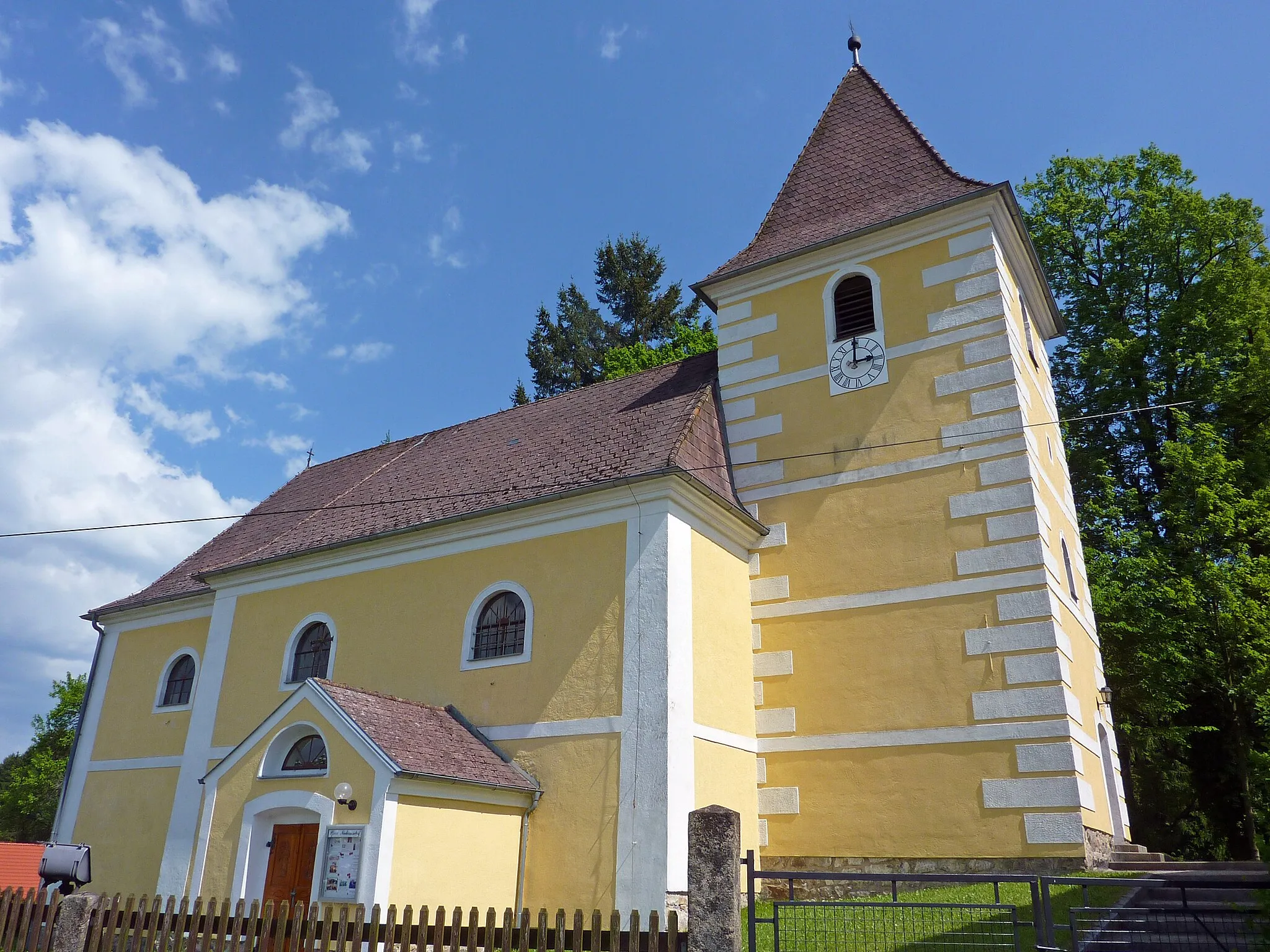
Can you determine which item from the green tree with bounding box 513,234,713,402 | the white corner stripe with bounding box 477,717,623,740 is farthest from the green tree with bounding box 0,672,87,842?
the white corner stripe with bounding box 477,717,623,740

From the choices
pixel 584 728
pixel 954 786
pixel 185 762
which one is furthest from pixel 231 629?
pixel 954 786

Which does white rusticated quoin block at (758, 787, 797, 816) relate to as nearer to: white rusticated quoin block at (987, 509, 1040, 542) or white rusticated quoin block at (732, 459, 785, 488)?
white rusticated quoin block at (987, 509, 1040, 542)

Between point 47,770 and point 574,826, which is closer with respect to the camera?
point 574,826

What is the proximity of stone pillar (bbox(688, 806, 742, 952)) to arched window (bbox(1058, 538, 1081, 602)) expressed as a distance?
1004cm

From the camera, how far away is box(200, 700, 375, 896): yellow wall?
11.9 m

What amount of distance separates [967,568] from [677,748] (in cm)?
484

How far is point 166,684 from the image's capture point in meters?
19.2

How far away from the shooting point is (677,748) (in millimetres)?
12281

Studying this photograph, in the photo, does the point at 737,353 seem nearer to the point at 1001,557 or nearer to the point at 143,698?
the point at 1001,557

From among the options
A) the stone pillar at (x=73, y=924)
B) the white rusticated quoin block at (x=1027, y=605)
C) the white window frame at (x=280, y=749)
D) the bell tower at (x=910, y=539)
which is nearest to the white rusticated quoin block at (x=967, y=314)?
the bell tower at (x=910, y=539)

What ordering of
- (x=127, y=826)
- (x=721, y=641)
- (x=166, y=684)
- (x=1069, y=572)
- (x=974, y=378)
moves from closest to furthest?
(x=721, y=641), (x=974, y=378), (x=1069, y=572), (x=127, y=826), (x=166, y=684)

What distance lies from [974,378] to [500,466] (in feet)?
26.2

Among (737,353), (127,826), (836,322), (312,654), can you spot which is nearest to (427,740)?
(312,654)

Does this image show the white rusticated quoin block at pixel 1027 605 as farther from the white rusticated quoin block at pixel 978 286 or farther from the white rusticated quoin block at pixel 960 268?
the white rusticated quoin block at pixel 960 268
